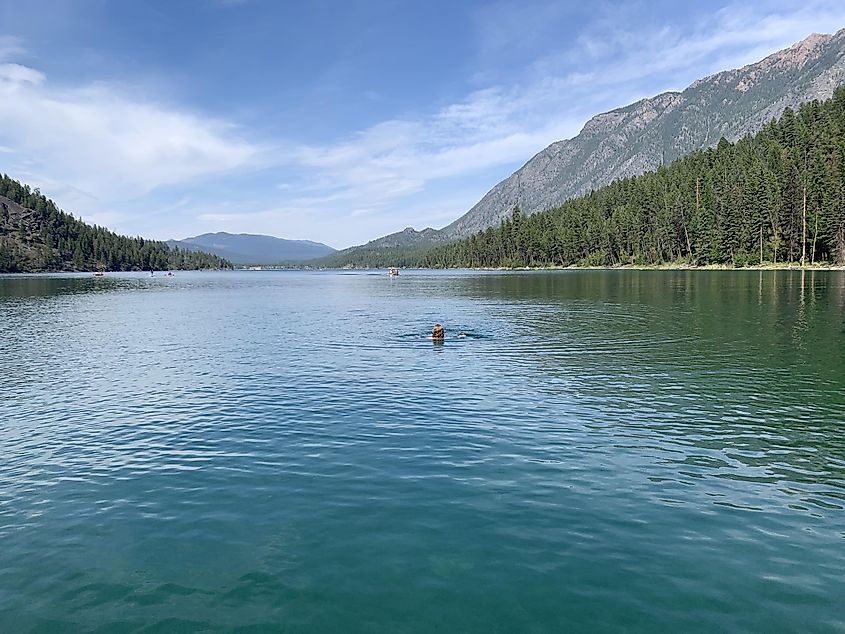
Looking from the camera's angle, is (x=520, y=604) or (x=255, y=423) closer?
(x=520, y=604)

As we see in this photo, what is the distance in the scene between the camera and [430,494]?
1842cm

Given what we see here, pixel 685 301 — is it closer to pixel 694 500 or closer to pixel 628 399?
pixel 628 399

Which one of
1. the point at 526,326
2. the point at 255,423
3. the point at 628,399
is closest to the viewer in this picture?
the point at 255,423

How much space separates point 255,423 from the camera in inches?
1080

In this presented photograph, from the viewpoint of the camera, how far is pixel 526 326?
2499 inches

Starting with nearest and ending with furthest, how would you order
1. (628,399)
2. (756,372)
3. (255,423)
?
(255,423) < (628,399) < (756,372)

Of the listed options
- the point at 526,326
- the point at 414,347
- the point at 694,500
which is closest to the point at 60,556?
the point at 694,500

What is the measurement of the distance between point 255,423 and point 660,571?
65.3ft

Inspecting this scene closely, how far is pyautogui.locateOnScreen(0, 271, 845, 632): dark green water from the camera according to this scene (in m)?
12.5

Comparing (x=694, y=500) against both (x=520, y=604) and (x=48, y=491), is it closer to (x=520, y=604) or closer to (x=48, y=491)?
(x=520, y=604)

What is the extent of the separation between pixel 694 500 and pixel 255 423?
64.8ft

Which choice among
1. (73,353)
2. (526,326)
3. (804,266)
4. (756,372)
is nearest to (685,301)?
(526,326)

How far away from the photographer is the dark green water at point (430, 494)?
12477mm

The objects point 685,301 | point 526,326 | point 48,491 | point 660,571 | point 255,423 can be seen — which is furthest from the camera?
point 685,301
